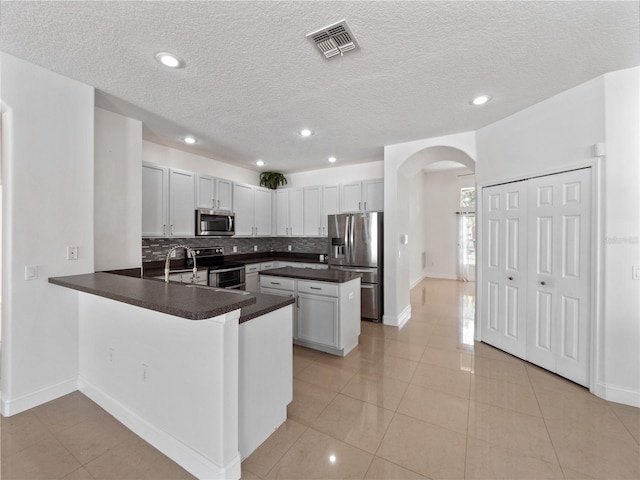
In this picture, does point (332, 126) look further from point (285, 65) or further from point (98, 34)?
point (98, 34)

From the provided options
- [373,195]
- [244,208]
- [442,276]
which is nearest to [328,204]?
[373,195]

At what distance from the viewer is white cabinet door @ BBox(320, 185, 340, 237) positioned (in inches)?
208

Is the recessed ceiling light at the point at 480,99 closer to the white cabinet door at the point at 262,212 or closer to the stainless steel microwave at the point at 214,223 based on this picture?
the stainless steel microwave at the point at 214,223

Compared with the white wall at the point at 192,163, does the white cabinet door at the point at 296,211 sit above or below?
below

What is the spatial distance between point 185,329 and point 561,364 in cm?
342

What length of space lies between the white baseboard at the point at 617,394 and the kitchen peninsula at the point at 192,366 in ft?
8.75

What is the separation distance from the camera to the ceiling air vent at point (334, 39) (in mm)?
1793

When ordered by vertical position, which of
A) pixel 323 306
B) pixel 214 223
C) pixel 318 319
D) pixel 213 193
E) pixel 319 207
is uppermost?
pixel 213 193

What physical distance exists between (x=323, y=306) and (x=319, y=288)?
22cm

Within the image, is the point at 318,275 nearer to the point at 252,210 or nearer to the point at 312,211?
the point at 312,211

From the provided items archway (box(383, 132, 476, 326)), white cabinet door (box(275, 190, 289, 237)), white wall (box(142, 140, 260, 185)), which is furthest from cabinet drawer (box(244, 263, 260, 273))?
archway (box(383, 132, 476, 326))

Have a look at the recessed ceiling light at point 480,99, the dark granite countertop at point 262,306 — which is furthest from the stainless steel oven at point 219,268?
the recessed ceiling light at point 480,99

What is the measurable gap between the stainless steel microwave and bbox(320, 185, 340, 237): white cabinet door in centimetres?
167

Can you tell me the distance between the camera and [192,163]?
15.3 feet
